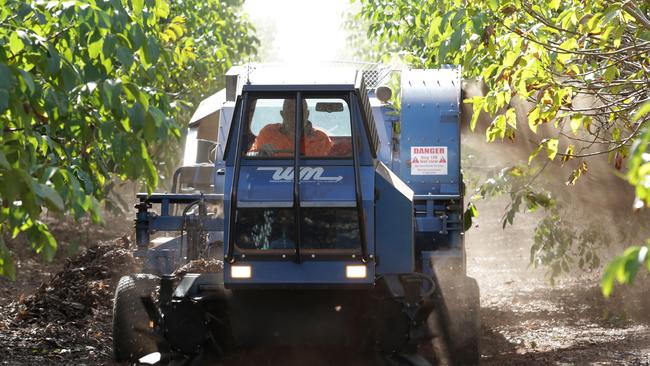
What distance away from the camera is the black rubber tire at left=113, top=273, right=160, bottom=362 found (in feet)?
30.4

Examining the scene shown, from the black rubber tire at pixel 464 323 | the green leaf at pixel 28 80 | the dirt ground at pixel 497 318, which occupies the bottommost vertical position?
the dirt ground at pixel 497 318

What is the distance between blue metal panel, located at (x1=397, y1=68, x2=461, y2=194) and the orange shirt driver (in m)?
2.71

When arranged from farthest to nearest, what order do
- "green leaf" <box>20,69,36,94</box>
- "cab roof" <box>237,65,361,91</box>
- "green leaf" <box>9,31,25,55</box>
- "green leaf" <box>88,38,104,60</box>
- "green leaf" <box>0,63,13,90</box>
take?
"cab roof" <box>237,65,361,91</box>, "green leaf" <box>88,38,104,60</box>, "green leaf" <box>9,31,25,55</box>, "green leaf" <box>20,69,36,94</box>, "green leaf" <box>0,63,13,90</box>

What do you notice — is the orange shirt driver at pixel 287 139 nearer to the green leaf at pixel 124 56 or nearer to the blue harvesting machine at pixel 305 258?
the blue harvesting machine at pixel 305 258

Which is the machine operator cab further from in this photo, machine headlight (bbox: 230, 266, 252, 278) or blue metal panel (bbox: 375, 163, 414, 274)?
blue metal panel (bbox: 375, 163, 414, 274)

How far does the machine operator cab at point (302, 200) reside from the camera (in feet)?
26.4

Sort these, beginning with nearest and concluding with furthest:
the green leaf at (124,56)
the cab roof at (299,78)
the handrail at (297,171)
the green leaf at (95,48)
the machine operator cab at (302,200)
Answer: the green leaf at (124,56) < the green leaf at (95,48) < the handrail at (297,171) < the machine operator cab at (302,200) < the cab roof at (299,78)

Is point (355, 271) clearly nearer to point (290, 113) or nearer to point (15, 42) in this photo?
point (290, 113)

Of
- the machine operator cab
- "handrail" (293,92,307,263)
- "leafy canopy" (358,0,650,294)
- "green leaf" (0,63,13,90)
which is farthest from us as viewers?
the machine operator cab

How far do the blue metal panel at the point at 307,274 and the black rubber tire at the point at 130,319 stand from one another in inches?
59.7

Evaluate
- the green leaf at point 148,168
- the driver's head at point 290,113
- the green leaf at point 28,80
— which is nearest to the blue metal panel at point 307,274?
the driver's head at point 290,113

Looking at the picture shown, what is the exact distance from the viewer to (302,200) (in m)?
8.01

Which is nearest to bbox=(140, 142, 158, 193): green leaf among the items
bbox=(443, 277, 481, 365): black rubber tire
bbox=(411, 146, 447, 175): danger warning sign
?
bbox=(443, 277, 481, 365): black rubber tire

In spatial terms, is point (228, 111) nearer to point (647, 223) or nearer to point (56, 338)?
point (56, 338)
